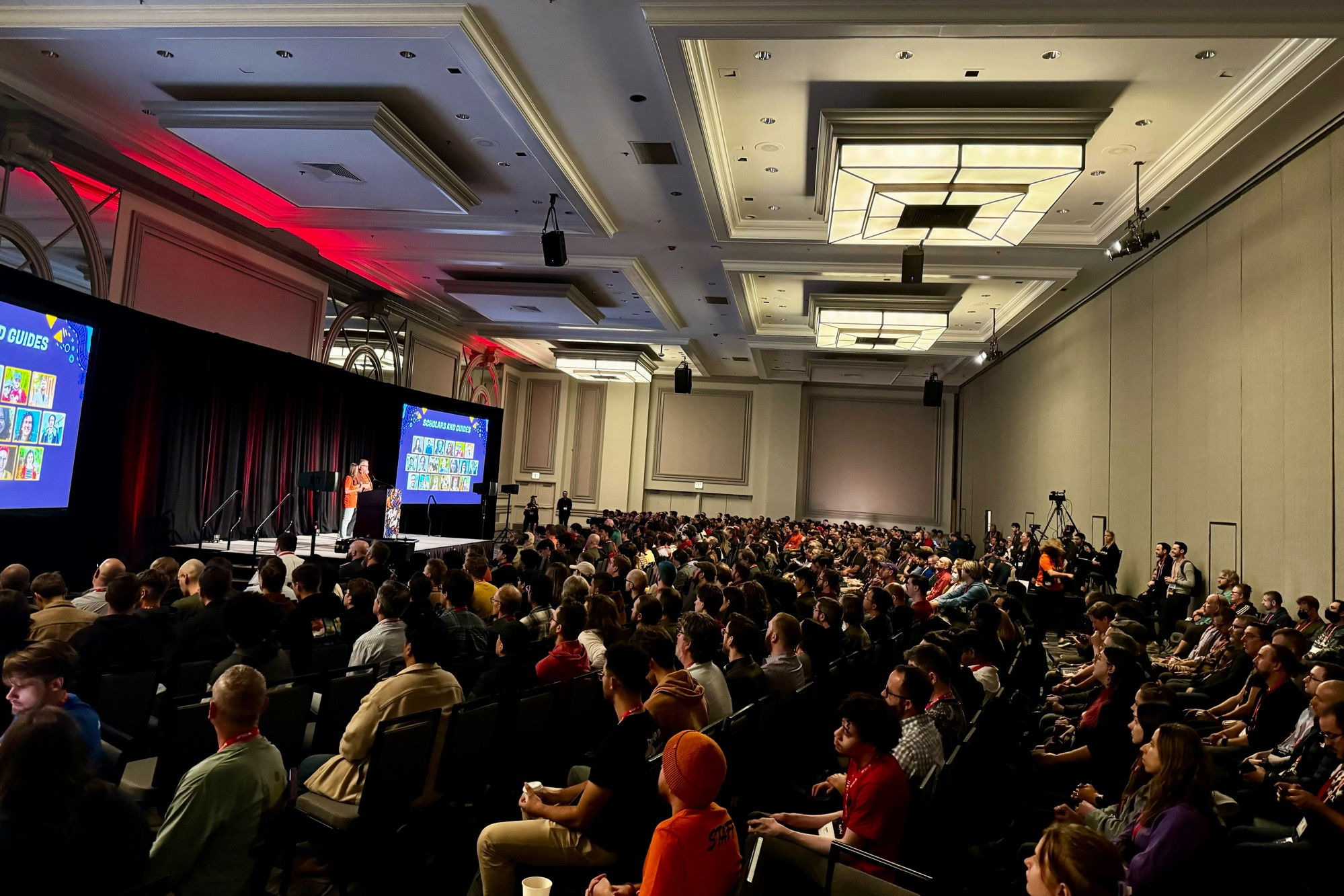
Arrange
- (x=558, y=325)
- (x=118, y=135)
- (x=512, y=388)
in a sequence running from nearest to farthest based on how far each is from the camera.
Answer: (x=118, y=135) → (x=558, y=325) → (x=512, y=388)

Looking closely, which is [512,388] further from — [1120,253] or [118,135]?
[1120,253]

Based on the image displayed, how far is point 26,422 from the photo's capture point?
740 cm

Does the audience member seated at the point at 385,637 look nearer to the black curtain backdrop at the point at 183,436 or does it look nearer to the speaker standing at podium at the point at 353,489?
the black curtain backdrop at the point at 183,436

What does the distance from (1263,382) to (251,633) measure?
29.8 ft

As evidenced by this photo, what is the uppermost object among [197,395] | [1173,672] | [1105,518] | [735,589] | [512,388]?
[512,388]

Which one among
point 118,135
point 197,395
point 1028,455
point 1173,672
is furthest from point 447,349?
point 1173,672

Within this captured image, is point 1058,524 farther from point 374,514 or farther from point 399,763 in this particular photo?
point 399,763

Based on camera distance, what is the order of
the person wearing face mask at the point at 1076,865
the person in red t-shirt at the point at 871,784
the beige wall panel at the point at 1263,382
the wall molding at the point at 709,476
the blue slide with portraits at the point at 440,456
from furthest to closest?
the wall molding at the point at 709,476 → the blue slide with portraits at the point at 440,456 → the beige wall panel at the point at 1263,382 → the person in red t-shirt at the point at 871,784 → the person wearing face mask at the point at 1076,865

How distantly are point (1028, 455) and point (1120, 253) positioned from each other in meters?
8.33

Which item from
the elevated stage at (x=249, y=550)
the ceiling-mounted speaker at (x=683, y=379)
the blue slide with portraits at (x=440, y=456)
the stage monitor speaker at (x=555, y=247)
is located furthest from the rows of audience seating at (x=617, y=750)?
the ceiling-mounted speaker at (x=683, y=379)

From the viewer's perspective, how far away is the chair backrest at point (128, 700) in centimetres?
339

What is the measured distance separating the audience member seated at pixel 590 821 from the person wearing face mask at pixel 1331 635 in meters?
5.04

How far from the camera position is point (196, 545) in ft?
32.5

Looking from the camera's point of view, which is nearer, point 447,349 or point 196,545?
point 196,545
